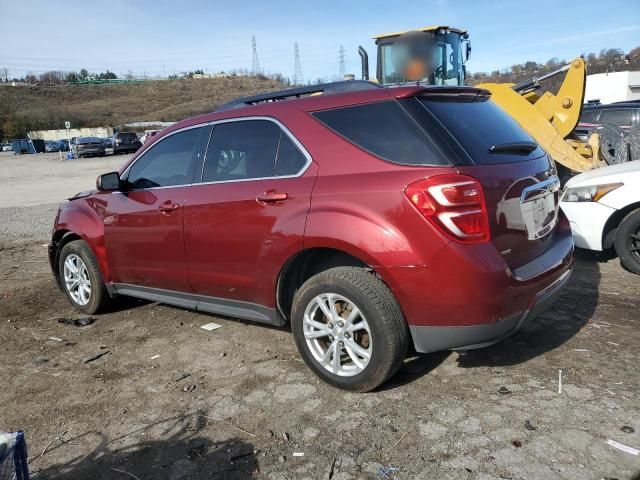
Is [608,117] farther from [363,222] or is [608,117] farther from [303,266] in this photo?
[363,222]

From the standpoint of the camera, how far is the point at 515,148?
3340mm

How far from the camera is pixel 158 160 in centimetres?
450

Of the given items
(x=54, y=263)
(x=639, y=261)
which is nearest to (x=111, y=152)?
(x=54, y=263)

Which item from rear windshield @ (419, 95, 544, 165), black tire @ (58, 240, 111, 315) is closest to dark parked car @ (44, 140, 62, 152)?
black tire @ (58, 240, 111, 315)

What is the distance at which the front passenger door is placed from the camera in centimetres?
415

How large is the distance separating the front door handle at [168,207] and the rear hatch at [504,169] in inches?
78.6

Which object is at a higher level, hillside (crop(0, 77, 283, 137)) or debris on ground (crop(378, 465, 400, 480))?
hillside (crop(0, 77, 283, 137))

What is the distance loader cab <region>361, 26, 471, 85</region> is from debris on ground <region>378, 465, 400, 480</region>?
905cm

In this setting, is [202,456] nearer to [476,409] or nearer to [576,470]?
[476,409]

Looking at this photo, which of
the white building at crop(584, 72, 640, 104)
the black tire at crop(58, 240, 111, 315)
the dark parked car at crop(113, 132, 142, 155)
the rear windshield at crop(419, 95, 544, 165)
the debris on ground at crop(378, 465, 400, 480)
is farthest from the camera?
the white building at crop(584, 72, 640, 104)

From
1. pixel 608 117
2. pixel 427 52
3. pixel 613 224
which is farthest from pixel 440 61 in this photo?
pixel 613 224

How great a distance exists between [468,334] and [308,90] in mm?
2033

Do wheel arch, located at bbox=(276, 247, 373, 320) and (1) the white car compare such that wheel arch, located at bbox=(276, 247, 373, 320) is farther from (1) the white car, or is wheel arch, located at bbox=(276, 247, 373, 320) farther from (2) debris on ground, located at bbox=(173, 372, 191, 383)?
(1) the white car

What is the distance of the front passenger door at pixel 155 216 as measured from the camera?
163 inches
